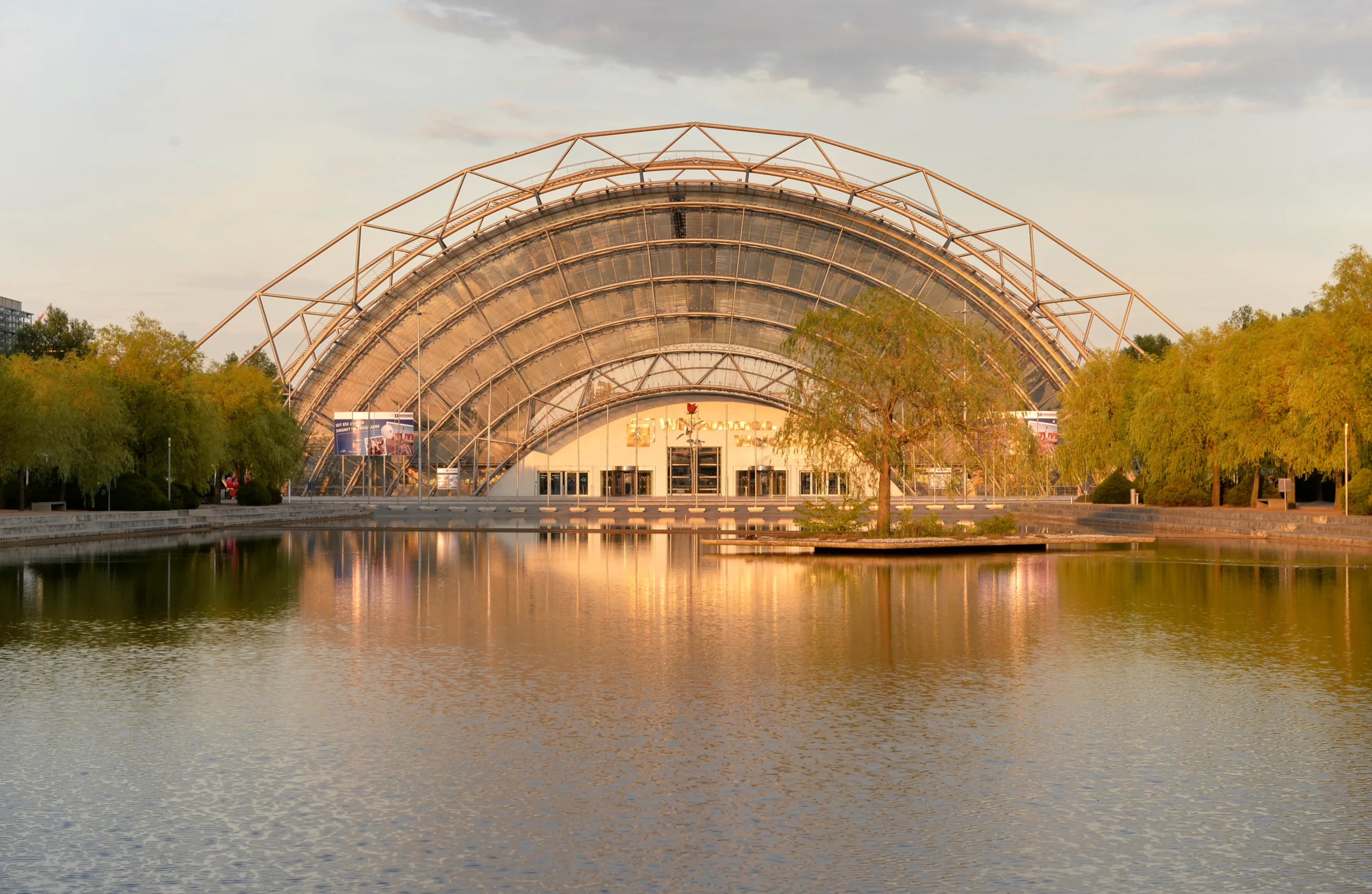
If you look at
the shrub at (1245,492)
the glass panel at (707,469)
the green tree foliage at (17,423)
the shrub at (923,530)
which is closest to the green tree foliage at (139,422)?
the green tree foliage at (17,423)

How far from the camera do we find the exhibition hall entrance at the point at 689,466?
116500 millimetres

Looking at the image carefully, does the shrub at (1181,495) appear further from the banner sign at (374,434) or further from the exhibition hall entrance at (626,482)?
the banner sign at (374,434)

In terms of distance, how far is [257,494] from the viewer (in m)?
80.0

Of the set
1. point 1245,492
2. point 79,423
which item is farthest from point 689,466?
point 79,423

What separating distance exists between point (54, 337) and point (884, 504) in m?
72.3

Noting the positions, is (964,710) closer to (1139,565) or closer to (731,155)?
(1139,565)

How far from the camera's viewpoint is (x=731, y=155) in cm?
9194

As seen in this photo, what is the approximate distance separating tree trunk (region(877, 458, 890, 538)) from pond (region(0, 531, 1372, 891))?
18.4 meters

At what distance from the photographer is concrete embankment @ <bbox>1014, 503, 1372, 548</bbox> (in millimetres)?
48406

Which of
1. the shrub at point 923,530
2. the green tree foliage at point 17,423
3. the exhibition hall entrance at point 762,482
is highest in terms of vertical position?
the green tree foliage at point 17,423

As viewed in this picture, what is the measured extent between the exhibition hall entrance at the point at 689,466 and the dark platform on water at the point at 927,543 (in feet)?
233

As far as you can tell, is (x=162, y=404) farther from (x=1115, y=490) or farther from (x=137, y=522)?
(x=1115, y=490)

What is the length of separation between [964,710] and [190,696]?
8509 millimetres

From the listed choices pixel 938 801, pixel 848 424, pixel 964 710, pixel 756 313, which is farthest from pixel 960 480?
pixel 756 313
